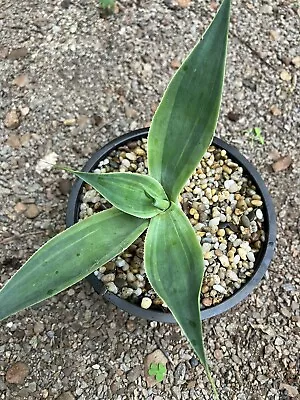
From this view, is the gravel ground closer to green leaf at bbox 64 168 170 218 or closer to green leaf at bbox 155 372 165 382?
green leaf at bbox 155 372 165 382

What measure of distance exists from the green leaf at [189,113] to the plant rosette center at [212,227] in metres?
0.29

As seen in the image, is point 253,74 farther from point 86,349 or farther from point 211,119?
point 86,349

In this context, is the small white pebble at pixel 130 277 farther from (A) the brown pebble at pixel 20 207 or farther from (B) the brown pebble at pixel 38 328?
(A) the brown pebble at pixel 20 207

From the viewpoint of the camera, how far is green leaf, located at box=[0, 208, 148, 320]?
40.4 inches

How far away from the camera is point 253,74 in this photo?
1.84 meters

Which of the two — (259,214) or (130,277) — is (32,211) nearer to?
(130,277)

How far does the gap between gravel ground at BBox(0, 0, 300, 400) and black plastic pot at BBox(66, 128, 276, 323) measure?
0.56ft

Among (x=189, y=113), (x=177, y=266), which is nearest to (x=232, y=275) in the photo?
(x=177, y=266)

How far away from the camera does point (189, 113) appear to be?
3.50 feet

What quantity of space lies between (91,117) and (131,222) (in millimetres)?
677

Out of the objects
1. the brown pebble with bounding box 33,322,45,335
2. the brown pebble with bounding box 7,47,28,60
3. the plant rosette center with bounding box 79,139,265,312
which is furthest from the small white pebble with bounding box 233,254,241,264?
the brown pebble with bounding box 7,47,28,60

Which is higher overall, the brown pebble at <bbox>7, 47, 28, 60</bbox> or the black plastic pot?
the brown pebble at <bbox>7, 47, 28, 60</bbox>

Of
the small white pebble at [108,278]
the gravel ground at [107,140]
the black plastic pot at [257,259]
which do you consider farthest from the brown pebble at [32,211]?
the small white pebble at [108,278]

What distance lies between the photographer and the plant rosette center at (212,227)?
141 cm
